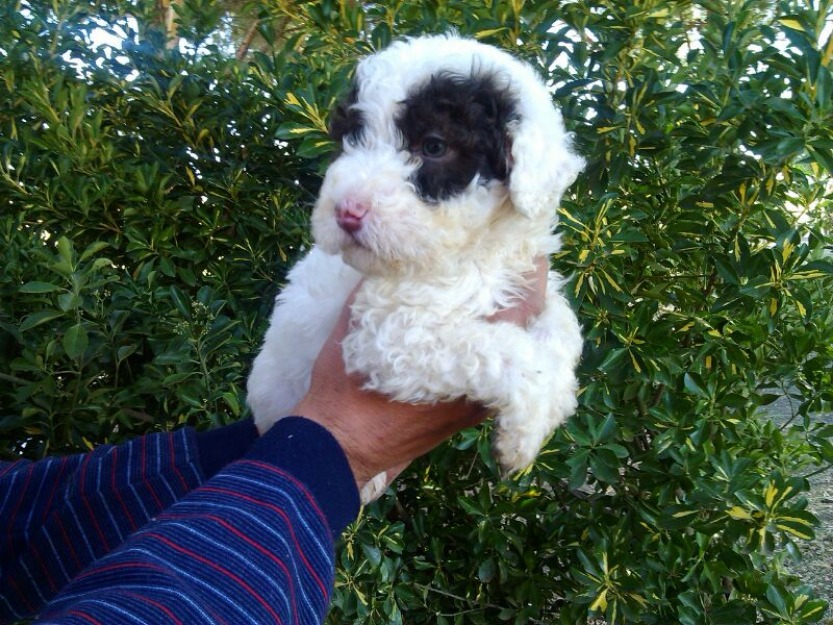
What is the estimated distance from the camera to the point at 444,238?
147cm

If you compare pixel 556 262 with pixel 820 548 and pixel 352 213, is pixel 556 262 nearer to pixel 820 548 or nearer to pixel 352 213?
pixel 352 213

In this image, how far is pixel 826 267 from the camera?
1985mm

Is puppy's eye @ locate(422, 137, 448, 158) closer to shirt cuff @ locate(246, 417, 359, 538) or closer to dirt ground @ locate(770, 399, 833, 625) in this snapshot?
shirt cuff @ locate(246, 417, 359, 538)

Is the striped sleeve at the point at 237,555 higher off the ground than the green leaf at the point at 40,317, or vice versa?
the striped sleeve at the point at 237,555

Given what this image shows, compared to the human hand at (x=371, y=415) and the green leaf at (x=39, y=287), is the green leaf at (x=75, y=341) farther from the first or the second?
the human hand at (x=371, y=415)

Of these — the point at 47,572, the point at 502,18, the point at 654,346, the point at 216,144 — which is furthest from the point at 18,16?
the point at 654,346

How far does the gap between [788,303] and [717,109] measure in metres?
0.70

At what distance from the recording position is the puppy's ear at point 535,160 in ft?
4.91

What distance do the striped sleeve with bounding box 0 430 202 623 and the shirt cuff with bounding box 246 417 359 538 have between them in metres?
0.50

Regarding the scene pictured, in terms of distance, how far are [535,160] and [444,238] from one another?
0.27 meters

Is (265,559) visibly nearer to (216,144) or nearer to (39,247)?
(39,247)

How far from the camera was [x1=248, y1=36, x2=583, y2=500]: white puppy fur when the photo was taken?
56.2 inches

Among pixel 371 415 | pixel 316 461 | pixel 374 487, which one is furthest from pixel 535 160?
pixel 374 487

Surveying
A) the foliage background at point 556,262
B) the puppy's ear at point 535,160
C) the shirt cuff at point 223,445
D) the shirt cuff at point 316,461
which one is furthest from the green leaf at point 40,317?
the puppy's ear at point 535,160
